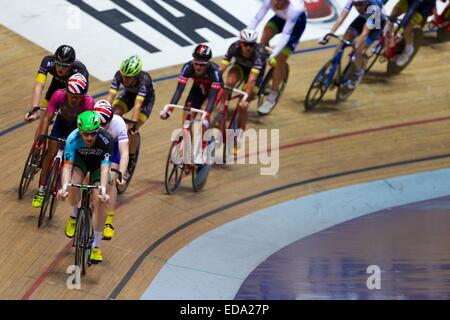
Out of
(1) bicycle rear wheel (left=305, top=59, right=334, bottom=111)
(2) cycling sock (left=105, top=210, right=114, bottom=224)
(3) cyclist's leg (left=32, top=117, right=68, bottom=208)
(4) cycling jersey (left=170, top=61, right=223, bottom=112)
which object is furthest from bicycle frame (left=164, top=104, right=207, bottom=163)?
(1) bicycle rear wheel (left=305, top=59, right=334, bottom=111)

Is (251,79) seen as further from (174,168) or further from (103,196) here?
(103,196)

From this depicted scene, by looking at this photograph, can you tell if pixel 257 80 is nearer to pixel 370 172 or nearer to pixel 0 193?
pixel 370 172

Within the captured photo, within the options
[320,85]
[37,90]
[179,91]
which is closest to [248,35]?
[179,91]

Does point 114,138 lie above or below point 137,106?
below

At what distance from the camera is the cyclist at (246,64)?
540 inches

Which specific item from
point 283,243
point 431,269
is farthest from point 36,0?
point 431,269

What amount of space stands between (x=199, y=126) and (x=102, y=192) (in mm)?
2587

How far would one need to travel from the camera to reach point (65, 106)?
1192 cm

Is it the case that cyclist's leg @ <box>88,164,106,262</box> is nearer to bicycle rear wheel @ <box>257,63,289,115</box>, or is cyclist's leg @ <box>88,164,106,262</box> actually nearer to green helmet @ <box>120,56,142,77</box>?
green helmet @ <box>120,56,142,77</box>

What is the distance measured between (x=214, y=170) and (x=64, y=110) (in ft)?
8.36

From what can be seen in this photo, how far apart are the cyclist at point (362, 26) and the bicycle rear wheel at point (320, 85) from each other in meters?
0.27

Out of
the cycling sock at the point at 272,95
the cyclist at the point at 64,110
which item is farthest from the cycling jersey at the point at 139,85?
the cycling sock at the point at 272,95

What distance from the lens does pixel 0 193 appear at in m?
12.7

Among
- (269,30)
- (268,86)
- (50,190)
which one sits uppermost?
(269,30)
